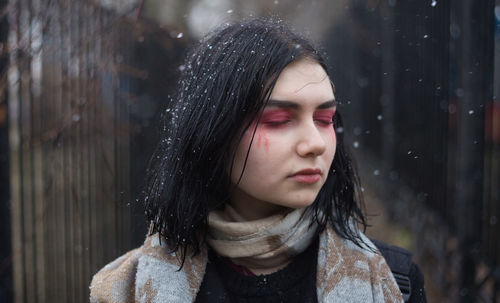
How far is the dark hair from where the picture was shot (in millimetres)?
1464

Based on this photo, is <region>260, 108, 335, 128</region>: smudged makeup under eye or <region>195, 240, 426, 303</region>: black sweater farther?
<region>195, 240, 426, 303</region>: black sweater

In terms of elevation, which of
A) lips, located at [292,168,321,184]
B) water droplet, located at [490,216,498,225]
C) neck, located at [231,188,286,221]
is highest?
lips, located at [292,168,321,184]

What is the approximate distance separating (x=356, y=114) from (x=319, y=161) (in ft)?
14.1

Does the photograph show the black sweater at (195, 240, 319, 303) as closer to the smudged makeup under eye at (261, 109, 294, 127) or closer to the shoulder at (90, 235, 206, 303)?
the shoulder at (90, 235, 206, 303)

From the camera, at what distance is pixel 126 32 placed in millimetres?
3301

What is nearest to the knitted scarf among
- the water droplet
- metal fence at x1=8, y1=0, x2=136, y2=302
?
metal fence at x1=8, y1=0, x2=136, y2=302

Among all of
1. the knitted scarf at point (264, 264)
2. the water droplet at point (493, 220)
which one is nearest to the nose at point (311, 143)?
the knitted scarf at point (264, 264)

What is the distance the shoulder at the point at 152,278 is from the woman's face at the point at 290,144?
41cm

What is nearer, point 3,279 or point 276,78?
point 276,78

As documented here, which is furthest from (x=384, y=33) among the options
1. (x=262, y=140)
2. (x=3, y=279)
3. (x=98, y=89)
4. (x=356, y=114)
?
(x=3, y=279)

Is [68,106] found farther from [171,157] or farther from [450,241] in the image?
[450,241]

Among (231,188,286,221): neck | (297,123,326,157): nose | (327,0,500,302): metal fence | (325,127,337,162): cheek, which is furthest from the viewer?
(327,0,500,302): metal fence

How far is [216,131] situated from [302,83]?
0.33 meters

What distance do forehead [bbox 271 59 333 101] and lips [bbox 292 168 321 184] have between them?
9.4 inches
